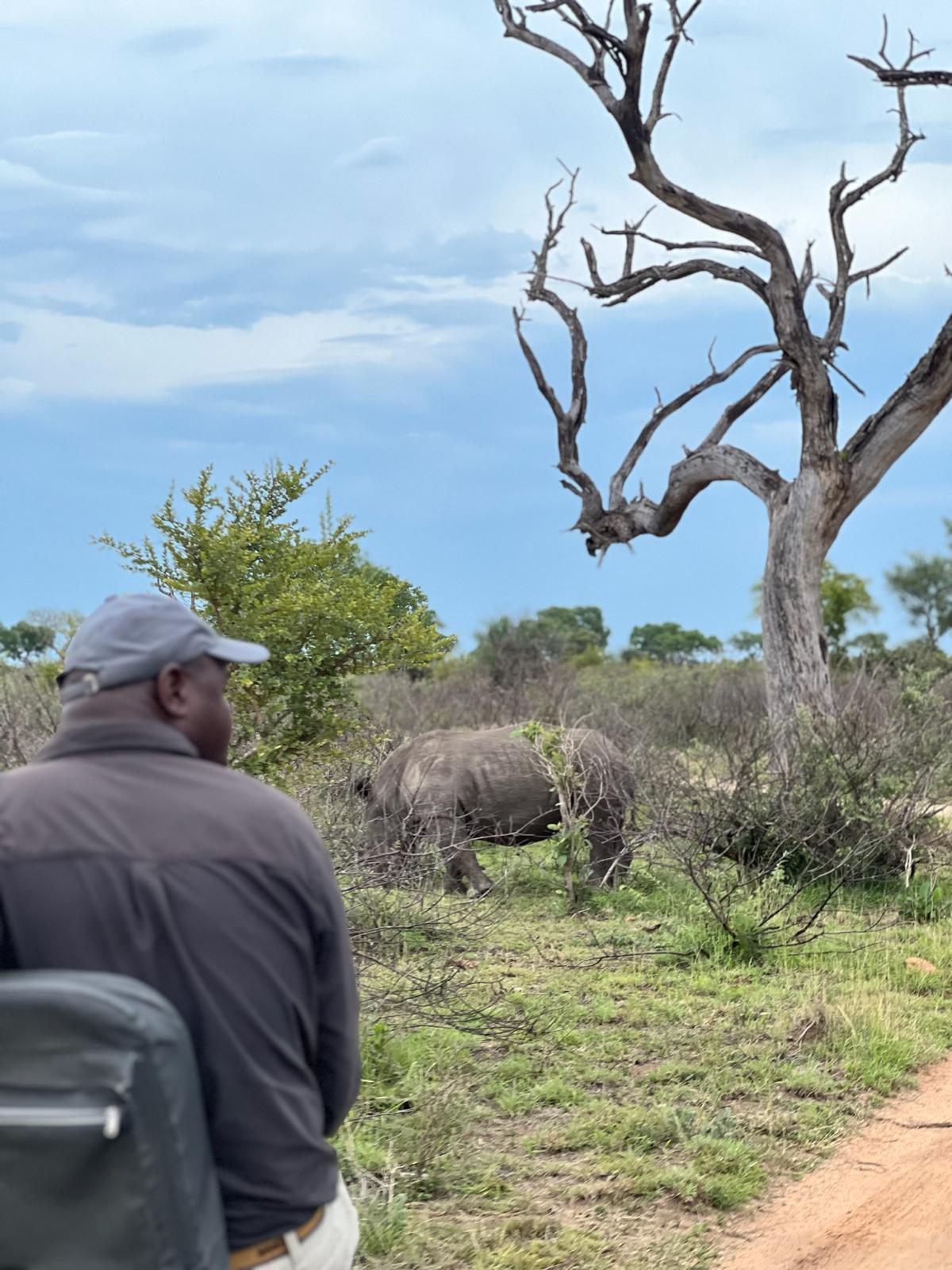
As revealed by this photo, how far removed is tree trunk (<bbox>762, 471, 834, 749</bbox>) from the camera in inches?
559

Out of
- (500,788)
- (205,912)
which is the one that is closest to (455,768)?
(500,788)

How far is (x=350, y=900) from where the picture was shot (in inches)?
336

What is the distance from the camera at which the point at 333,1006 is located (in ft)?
8.66

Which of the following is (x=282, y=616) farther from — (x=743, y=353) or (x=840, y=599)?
(x=840, y=599)

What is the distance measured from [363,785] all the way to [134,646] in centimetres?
896

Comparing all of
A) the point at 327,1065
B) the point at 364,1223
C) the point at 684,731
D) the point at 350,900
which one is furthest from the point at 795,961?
the point at 684,731

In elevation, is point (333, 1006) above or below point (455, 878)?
above

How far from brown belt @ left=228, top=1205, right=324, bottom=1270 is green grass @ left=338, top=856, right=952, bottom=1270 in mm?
2505

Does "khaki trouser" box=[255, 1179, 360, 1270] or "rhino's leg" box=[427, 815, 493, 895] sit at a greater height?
"khaki trouser" box=[255, 1179, 360, 1270]

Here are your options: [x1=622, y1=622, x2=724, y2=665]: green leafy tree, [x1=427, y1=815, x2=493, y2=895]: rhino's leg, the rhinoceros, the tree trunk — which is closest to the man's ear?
[x1=427, y1=815, x2=493, y2=895]: rhino's leg

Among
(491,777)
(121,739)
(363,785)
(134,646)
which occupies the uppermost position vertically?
(134,646)

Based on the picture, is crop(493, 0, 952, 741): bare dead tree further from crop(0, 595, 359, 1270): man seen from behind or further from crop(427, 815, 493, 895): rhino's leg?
crop(0, 595, 359, 1270): man seen from behind

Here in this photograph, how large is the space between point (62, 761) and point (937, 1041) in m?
6.37

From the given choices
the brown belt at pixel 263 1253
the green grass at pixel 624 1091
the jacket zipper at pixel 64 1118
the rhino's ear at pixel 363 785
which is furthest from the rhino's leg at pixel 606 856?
the jacket zipper at pixel 64 1118
